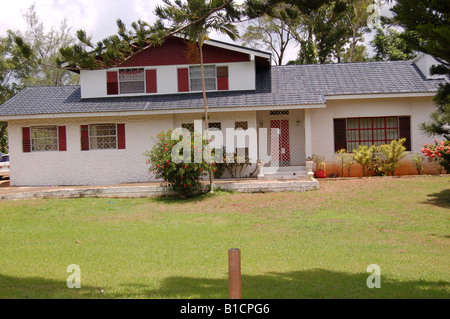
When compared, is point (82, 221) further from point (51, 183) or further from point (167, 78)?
point (167, 78)

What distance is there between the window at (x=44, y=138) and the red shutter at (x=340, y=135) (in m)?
12.4

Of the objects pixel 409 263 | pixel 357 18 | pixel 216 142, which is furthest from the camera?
pixel 357 18

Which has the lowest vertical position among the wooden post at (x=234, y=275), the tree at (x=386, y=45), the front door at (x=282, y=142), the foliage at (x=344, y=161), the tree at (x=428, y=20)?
the wooden post at (x=234, y=275)

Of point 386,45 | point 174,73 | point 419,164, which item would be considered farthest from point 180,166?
point 386,45

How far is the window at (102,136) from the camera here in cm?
1997

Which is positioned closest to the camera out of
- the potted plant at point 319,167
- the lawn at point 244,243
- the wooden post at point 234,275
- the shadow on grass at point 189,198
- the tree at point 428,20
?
the wooden post at point 234,275

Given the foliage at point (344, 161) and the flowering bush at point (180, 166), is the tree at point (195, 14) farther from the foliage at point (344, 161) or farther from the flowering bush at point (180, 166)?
the foliage at point (344, 161)

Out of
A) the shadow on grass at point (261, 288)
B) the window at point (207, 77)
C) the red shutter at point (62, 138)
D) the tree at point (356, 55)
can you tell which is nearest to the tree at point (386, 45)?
the tree at point (356, 55)

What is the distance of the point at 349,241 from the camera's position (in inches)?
396

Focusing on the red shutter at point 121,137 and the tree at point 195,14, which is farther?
the red shutter at point 121,137

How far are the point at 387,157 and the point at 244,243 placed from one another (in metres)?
10.5

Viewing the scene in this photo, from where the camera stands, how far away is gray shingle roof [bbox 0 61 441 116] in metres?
18.9

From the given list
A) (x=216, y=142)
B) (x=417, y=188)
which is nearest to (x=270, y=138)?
(x=216, y=142)
